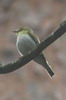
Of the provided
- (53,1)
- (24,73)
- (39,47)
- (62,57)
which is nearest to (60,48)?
(62,57)

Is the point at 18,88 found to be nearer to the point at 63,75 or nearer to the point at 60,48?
the point at 63,75

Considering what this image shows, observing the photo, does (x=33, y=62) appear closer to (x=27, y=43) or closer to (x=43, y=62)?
(x=27, y=43)

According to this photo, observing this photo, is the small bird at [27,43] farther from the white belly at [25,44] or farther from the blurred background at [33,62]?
the blurred background at [33,62]

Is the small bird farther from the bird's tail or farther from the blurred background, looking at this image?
the blurred background

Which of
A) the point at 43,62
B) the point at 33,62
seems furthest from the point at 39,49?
the point at 33,62

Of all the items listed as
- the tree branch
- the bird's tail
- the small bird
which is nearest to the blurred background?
the small bird

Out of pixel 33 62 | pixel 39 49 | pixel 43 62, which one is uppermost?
pixel 39 49
